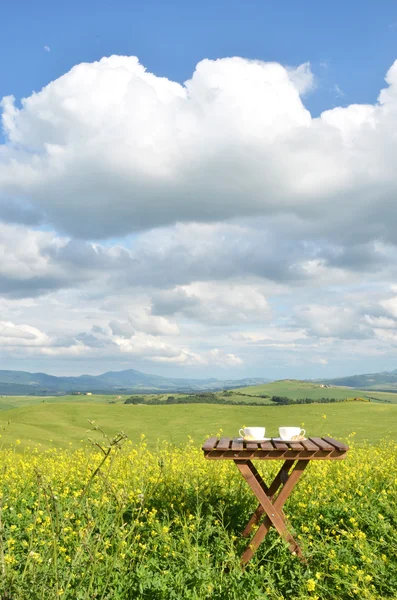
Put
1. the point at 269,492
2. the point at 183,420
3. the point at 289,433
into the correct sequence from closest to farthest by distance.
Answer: the point at 289,433 → the point at 269,492 → the point at 183,420

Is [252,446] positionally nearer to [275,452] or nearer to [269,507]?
[275,452]

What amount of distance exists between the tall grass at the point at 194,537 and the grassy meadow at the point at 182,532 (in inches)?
0.7

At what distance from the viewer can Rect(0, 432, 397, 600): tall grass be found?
15.2 feet

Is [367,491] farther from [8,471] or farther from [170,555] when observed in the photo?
[8,471]

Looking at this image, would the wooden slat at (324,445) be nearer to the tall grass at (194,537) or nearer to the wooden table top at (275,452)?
the wooden table top at (275,452)

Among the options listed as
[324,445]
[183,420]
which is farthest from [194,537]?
[183,420]

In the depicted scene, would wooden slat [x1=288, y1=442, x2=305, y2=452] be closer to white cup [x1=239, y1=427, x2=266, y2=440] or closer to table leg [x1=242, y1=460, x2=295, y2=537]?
table leg [x1=242, y1=460, x2=295, y2=537]

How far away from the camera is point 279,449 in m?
5.37

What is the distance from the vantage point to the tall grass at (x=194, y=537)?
4625 mm

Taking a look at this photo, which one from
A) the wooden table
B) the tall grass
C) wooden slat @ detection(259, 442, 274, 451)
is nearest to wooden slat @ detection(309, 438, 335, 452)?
the wooden table

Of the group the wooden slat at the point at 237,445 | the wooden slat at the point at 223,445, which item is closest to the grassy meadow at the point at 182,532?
the wooden slat at the point at 223,445

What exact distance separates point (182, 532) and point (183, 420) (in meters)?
18.1

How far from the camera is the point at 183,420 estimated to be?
24016 millimetres

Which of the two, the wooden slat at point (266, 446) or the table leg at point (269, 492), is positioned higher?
the wooden slat at point (266, 446)
